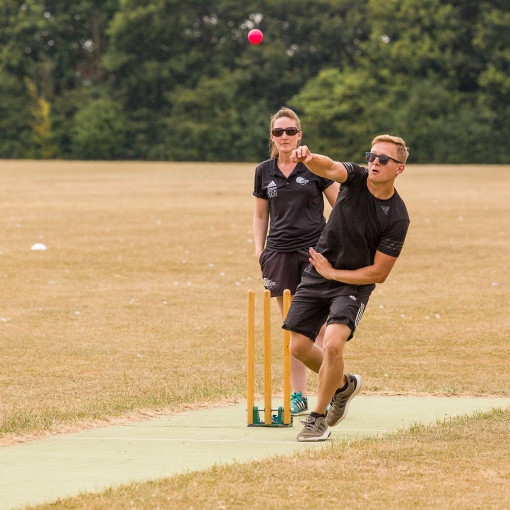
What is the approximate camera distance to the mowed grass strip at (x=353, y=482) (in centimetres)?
508

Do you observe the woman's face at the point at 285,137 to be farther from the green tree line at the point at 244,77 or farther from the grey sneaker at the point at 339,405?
the green tree line at the point at 244,77

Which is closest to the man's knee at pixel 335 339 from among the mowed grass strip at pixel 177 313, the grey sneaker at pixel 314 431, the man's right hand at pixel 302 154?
the grey sneaker at pixel 314 431

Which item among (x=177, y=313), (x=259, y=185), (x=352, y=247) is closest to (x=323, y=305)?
(x=352, y=247)

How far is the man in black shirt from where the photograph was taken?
21.6 ft

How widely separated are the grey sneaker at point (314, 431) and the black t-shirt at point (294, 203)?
1.57 m

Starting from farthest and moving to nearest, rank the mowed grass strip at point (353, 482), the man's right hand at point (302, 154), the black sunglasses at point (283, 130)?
the black sunglasses at point (283, 130) < the man's right hand at point (302, 154) < the mowed grass strip at point (353, 482)

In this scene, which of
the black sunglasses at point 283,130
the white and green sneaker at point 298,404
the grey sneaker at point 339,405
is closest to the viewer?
the grey sneaker at point 339,405

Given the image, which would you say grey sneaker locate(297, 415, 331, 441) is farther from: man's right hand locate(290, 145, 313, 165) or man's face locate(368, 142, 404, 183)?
man's right hand locate(290, 145, 313, 165)

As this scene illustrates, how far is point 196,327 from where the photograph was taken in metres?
12.7

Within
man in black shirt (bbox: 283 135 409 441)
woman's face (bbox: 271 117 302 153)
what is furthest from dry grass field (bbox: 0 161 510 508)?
woman's face (bbox: 271 117 302 153)

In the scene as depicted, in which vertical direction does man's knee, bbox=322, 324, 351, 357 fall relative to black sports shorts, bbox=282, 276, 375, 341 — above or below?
below

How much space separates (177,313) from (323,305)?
→ 6.96 metres

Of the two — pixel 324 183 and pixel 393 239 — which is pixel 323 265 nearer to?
pixel 393 239

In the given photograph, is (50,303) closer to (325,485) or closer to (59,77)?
(325,485)
